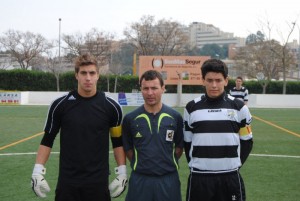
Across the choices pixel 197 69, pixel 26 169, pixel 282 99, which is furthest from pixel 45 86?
pixel 26 169

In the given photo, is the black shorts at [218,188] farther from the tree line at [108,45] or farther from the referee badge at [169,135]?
the tree line at [108,45]

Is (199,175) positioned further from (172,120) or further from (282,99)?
(282,99)

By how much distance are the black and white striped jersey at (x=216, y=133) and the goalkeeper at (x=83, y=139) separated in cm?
74

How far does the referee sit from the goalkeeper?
216 millimetres

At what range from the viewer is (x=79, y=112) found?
372 cm

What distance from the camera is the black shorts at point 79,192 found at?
365 cm

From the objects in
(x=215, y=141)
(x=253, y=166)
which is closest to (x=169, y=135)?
(x=215, y=141)

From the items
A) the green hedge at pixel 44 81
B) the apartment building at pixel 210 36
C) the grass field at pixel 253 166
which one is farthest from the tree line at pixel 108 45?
the apartment building at pixel 210 36

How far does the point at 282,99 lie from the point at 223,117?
1142 inches

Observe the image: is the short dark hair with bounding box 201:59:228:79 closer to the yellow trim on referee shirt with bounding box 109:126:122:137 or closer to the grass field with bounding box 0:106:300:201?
the yellow trim on referee shirt with bounding box 109:126:122:137

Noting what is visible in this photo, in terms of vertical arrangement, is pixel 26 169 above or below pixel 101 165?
below

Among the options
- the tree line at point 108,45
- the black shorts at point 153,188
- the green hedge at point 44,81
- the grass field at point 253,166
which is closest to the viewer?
the black shorts at point 153,188

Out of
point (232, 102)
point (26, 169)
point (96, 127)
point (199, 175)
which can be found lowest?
point (26, 169)

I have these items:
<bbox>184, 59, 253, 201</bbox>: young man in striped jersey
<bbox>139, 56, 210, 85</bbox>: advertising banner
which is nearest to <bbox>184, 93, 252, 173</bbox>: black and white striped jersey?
<bbox>184, 59, 253, 201</bbox>: young man in striped jersey
